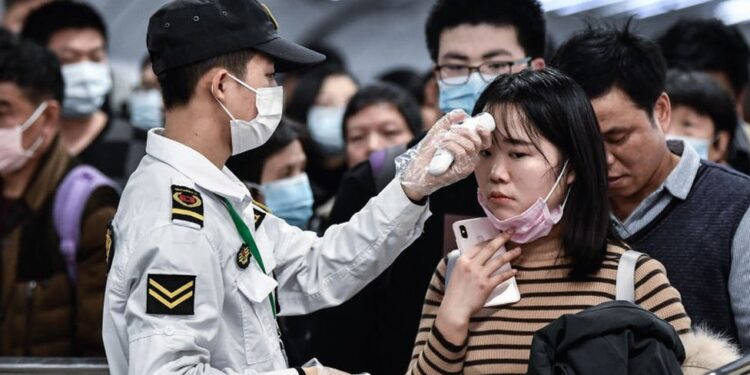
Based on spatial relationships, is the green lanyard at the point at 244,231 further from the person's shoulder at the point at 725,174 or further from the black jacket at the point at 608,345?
the person's shoulder at the point at 725,174

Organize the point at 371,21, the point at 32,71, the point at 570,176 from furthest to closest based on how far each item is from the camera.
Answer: the point at 371,21 < the point at 32,71 < the point at 570,176

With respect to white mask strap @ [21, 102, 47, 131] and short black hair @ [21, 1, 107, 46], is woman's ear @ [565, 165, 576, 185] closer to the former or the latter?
white mask strap @ [21, 102, 47, 131]

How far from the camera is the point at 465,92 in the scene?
13.6 ft

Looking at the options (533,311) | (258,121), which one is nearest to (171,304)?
(258,121)

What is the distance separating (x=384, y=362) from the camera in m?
4.01

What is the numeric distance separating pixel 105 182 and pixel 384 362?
62.3 inches

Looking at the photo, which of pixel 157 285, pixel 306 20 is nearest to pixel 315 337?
pixel 157 285

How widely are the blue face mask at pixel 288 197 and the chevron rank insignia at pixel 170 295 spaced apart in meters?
2.21

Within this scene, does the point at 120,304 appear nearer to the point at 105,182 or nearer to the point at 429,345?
the point at 429,345

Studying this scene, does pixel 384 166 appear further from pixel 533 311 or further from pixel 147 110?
pixel 147 110

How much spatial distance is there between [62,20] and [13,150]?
142 centimetres

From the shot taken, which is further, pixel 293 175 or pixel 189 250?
pixel 293 175

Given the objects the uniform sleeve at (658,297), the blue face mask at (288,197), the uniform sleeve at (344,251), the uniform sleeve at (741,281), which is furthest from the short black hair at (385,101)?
the uniform sleeve at (658,297)

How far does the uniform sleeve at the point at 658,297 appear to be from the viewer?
2881mm
